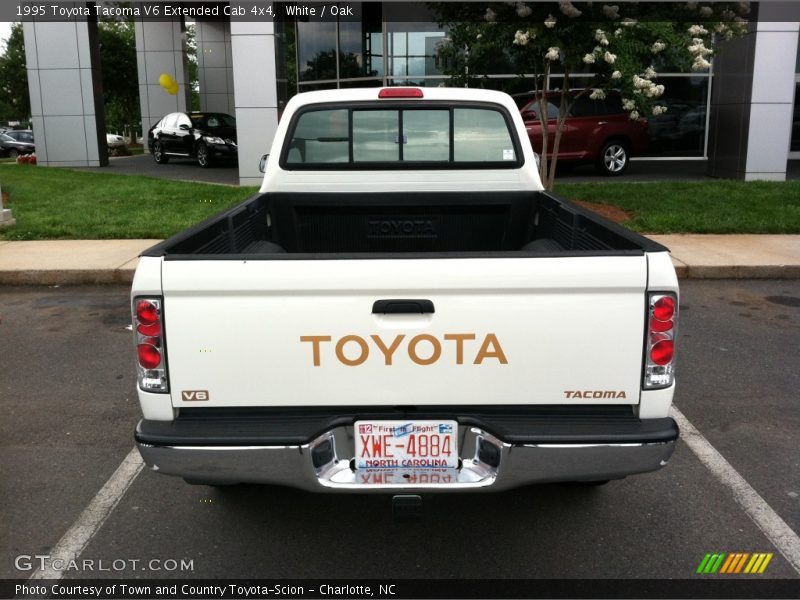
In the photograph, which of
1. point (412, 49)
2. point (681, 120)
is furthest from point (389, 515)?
point (681, 120)

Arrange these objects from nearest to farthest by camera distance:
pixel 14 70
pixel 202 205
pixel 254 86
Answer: pixel 202 205 < pixel 254 86 < pixel 14 70

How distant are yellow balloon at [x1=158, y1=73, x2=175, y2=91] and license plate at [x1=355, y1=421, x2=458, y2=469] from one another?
32.2 metres

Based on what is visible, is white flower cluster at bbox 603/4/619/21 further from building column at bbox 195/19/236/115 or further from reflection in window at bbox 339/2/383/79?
building column at bbox 195/19/236/115

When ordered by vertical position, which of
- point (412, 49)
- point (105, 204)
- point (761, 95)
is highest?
point (412, 49)

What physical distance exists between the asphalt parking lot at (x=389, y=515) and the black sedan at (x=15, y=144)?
112 feet

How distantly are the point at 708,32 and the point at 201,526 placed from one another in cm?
962

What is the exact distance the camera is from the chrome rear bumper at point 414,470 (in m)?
2.78

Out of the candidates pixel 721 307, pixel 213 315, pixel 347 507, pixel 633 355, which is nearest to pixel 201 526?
pixel 347 507

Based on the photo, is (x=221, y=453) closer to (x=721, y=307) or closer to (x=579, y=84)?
(x=721, y=307)

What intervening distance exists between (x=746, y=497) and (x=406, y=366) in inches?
81.3

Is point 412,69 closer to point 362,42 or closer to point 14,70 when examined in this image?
point 362,42

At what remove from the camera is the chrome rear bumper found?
278cm

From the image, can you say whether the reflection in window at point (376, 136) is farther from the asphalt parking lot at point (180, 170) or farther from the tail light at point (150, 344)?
the asphalt parking lot at point (180, 170)

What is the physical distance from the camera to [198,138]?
21406mm
